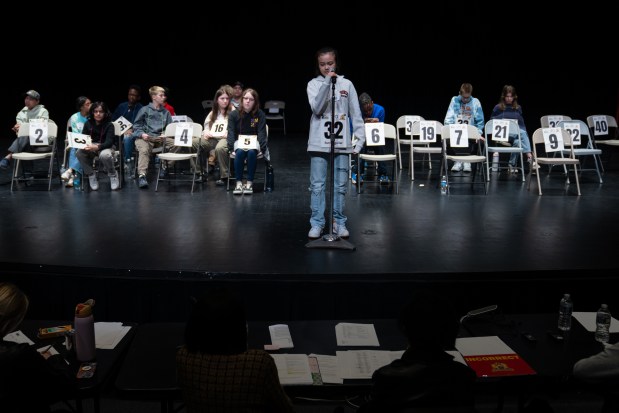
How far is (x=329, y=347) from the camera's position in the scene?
260cm

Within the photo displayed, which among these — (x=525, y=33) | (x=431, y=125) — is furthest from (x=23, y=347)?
(x=525, y=33)

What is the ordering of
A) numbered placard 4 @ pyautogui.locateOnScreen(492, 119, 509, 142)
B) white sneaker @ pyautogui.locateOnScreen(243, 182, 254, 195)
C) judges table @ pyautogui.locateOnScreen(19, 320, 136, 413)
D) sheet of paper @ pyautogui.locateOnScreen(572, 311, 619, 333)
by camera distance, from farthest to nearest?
numbered placard 4 @ pyautogui.locateOnScreen(492, 119, 509, 142)
white sneaker @ pyautogui.locateOnScreen(243, 182, 254, 195)
sheet of paper @ pyautogui.locateOnScreen(572, 311, 619, 333)
judges table @ pyautogui.locateOnScreen(19, 320, 136, 413)

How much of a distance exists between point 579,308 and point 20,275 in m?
4.00

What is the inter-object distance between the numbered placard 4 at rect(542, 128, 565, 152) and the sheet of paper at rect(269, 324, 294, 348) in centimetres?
602

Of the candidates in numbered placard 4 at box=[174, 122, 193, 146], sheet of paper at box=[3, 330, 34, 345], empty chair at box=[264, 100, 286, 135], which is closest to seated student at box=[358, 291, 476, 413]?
sheet of paper at box=[3, 330, 34, 345]

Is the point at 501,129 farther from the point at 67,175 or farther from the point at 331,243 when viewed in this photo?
the point at 67,175

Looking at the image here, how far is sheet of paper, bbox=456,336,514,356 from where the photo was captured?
2.58 m

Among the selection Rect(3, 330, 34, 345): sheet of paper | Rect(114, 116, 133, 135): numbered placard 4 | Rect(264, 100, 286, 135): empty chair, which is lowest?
Rect(3, 330, 34, 345): sheet of paper

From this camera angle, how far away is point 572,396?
361 cm

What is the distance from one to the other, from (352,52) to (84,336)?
38.7 ft

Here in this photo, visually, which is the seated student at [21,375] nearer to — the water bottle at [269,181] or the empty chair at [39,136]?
the water bottle at [269,181]

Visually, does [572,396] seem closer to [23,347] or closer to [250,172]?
[23,347]

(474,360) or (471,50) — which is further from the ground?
(471,50)

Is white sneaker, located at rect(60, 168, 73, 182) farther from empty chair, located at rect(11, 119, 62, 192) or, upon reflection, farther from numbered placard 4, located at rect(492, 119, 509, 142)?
numbered placard 4, located at rect(492, 119, 509, 142)
